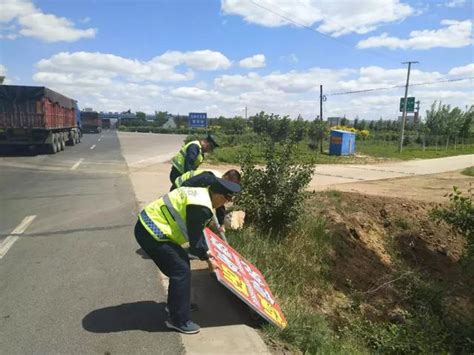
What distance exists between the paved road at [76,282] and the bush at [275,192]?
5.86 ft

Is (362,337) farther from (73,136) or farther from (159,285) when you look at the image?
(73,136)

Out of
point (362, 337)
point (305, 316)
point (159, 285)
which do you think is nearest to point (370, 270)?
point (362, 337)

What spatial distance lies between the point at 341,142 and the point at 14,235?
76.3ft

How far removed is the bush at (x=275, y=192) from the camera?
650 cm

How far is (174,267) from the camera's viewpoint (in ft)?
12.2

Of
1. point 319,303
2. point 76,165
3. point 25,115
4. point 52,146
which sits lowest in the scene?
point 319,303

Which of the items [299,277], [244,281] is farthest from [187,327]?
[299,277]

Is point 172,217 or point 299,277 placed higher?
point 172,217

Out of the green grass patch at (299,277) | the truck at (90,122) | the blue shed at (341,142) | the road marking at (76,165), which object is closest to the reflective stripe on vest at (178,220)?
the green grass patch at (299,277)

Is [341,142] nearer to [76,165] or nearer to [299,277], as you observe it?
[76,165]

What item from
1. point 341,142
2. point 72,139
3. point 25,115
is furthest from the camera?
point 341,142

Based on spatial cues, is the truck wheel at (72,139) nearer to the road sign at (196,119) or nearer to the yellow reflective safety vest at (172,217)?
the road sign at (196,119)

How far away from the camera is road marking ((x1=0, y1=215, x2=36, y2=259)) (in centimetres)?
618

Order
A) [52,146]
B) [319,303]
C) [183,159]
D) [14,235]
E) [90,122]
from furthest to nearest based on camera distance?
[90,122]
[52,146]
[14,235]
[183,159]
[319,303]
